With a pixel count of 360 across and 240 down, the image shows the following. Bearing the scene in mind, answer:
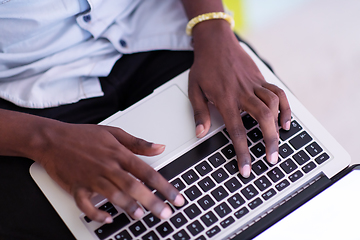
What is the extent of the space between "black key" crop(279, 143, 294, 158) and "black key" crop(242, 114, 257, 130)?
7 cm

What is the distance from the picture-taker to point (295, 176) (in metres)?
0.56

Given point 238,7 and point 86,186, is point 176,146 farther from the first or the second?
point 238,7

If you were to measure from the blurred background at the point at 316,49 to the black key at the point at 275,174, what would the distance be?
694 millimetres

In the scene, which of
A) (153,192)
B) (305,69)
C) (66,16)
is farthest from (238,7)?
(153,192)

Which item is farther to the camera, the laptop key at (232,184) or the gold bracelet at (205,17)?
the gold bracelet at (205,17)

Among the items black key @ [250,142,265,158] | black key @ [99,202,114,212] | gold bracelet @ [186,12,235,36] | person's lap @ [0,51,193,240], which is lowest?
black key @ [250,142,265,158]

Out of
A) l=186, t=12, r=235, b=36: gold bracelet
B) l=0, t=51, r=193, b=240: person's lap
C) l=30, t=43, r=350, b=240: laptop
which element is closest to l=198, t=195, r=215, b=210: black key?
l=30, t=43, r=350, b=240: laptop

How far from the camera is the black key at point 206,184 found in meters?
0.56

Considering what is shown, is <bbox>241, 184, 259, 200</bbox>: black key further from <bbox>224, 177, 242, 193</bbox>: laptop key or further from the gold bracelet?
the gold bracelet

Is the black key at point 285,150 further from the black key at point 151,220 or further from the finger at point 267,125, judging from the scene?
the black key at point 151,220

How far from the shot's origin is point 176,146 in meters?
0.60

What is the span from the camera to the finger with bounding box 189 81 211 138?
23.5 inches

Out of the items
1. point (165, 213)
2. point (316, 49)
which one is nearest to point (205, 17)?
point (165, 213)

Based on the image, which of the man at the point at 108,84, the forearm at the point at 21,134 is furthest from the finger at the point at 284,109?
the forearm at the point at 21,134
